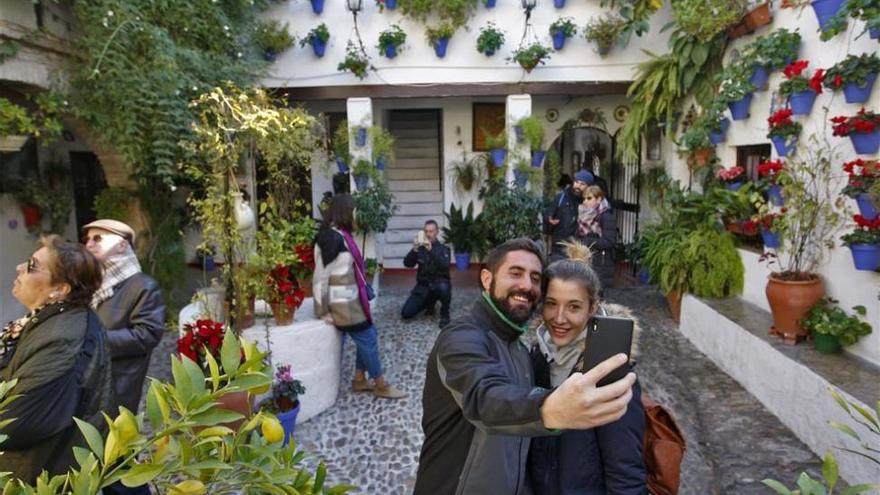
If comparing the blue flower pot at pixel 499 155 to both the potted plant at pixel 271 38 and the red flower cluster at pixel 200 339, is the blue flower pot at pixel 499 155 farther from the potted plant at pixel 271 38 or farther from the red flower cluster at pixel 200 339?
the red flower cluster at pixel 200 339

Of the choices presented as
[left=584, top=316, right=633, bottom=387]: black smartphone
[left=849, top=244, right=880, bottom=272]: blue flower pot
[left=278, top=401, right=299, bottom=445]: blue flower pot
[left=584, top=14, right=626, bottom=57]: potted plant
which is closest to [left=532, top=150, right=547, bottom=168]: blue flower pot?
[left=584, top=14, right=626, bottom=57]: potted plant

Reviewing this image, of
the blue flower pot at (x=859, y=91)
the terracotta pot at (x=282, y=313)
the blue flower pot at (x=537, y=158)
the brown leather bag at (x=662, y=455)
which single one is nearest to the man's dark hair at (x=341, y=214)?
the terracotta pot at (x=282, y=313)

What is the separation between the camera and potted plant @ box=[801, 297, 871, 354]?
4113mm

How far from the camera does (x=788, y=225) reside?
4.63 meters

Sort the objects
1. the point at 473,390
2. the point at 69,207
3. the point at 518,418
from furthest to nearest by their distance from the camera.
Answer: the point at 69,207 → the point at 473,390 → the point at 518,418

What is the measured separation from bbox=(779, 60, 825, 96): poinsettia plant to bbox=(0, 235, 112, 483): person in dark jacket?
524cm

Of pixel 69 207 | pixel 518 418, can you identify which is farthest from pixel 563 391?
pixel 69 207

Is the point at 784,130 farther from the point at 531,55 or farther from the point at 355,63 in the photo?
the point at 355,63

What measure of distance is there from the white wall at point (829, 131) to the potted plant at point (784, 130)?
0.08 m

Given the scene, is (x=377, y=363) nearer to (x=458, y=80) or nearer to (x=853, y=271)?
(x=853, y=271)

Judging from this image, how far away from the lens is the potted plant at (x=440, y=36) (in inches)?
314

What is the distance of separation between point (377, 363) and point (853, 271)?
153 inches

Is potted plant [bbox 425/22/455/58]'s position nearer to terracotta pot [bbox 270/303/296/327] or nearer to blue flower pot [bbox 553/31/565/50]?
blue flower pot [bbox 553/31/565/50]

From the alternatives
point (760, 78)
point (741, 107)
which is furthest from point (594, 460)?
point (741, 107)
